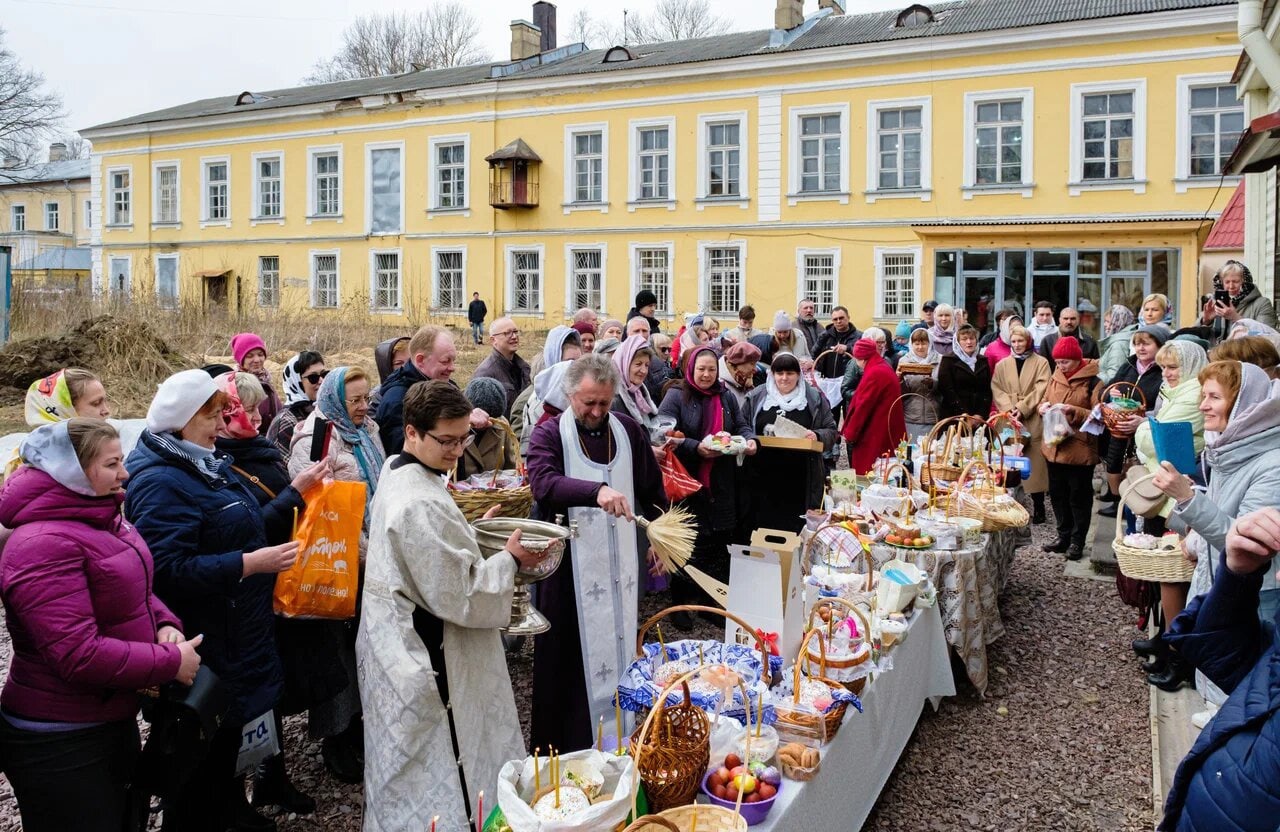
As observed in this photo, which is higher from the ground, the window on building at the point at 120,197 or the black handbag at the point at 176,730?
the window on building at the point at 120,197

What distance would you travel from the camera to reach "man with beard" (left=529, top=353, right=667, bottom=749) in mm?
3828

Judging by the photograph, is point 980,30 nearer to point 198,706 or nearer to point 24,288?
point 24,288

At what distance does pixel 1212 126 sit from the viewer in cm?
1991

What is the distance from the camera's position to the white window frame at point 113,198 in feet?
112

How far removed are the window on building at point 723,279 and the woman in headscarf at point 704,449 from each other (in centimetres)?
1865

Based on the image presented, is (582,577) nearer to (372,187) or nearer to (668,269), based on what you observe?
(668,269)

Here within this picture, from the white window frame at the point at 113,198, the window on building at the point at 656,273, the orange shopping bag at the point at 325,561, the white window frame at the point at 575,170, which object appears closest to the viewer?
the orange shopping bag at the point at 325,561

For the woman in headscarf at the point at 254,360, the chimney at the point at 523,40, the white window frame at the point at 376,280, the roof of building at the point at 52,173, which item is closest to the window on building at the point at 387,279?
the white window frame at the point at 376,280

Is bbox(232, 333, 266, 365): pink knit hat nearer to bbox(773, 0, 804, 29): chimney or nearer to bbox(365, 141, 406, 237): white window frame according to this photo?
bbox(773, 0, 804, 29): chimney

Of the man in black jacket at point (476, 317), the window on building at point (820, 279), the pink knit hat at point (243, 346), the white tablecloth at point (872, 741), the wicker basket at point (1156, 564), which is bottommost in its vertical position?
the white tablecloth at point (872, 741)

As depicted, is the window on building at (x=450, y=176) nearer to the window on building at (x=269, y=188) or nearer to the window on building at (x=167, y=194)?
the window on building at (x=269, y=188)

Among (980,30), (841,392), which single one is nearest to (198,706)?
(841,392)

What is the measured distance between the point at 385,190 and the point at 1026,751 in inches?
1106

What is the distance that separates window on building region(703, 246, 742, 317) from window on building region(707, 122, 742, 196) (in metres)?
1.51
